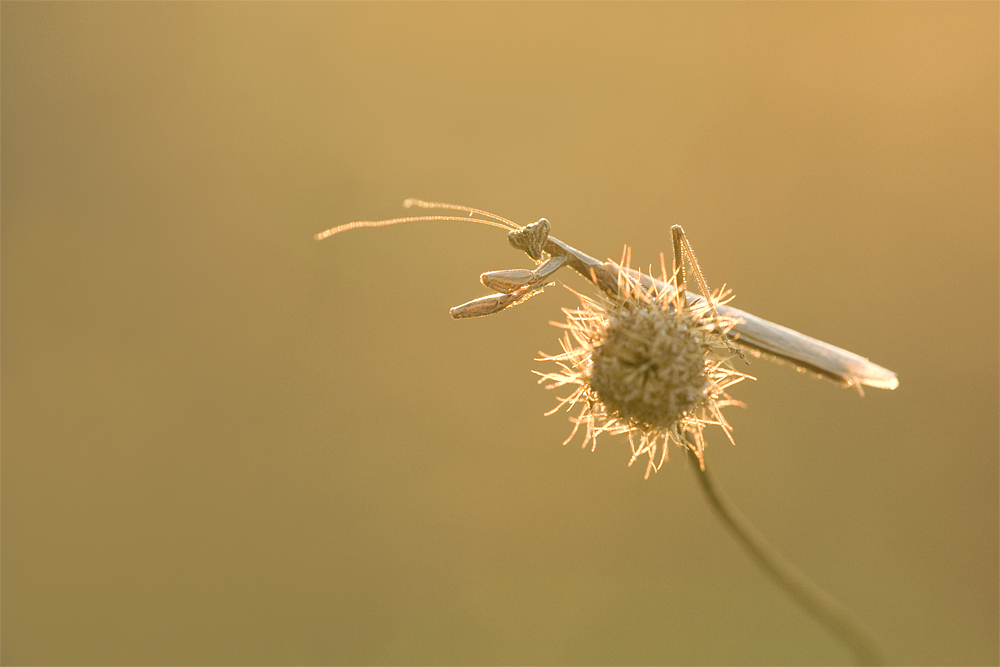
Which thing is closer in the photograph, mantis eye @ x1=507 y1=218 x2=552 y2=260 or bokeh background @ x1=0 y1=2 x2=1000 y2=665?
mantis eye @ x1=507 y1=218 x2=552 y2=260

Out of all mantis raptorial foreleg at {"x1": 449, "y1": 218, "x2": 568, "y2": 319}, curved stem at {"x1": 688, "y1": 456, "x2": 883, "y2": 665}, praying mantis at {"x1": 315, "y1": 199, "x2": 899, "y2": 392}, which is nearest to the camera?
curved stem at {"x1": 688, "y1": 456, "x2": 883, "y2": 665}

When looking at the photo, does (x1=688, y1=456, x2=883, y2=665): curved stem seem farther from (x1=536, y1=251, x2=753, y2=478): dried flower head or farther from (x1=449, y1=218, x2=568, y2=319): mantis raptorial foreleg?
(x1=449, y1=218, x2=568, y2=319): mantis raptorial foreleg

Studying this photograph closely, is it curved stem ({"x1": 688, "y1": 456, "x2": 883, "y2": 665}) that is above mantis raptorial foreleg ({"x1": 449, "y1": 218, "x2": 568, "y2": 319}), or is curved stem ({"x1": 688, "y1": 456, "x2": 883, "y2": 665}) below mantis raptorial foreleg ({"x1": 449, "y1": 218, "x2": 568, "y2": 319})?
below

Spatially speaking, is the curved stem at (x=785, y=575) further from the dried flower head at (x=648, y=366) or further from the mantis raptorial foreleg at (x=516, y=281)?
the mantis raptorial foreleg at (x=516, y=281)

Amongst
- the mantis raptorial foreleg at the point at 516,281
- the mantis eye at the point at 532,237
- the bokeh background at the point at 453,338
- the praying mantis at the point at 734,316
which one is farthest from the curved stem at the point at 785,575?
the bokeh background at the point at 453,338

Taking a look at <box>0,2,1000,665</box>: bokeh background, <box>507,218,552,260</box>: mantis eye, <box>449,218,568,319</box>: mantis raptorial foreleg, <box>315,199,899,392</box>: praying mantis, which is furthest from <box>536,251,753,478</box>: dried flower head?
<box>0,2,1000,665</box>: bokeh background

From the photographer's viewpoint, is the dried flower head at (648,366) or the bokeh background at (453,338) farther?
the bokeh background at (453,338)

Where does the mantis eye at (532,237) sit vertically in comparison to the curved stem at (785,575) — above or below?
above
